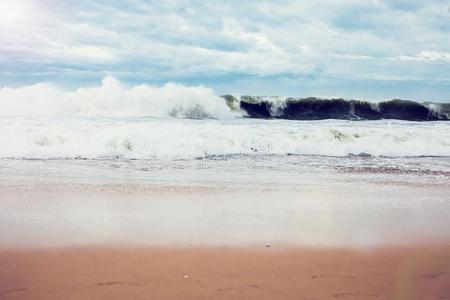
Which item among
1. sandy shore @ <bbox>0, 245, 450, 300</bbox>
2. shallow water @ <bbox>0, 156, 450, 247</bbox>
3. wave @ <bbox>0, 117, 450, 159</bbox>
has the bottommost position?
sandy shore @ <bbox>0, 245, 450, 300</bbox>

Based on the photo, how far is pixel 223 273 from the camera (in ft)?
11.2

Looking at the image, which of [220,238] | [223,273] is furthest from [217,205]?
[223,273]

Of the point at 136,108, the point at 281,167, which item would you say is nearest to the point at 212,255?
the point at 281,167

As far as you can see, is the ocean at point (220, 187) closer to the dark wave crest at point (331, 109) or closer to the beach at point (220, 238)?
the beach at point (220, 238)

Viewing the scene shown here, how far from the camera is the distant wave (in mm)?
21500

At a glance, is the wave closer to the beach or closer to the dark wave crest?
the beach

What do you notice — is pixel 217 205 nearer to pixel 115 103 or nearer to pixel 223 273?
pixel 223 273

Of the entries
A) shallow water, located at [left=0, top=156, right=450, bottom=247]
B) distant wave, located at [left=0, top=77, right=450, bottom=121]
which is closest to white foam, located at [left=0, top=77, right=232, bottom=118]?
distant wave, located at [left=0, top=77, right=450, bottom=121]

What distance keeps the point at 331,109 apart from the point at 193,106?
9.46 meters

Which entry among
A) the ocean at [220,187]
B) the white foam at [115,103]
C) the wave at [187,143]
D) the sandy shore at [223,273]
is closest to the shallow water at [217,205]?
the ocean at [220,187]

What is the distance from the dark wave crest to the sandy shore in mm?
23365

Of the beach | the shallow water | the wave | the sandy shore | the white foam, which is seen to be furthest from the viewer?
the white foam

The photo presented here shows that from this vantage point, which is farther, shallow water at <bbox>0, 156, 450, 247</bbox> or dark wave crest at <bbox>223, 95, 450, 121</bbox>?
dark wave crest at <bbox>223, 95, 450, 121</bbox>

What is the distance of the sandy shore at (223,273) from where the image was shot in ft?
10.1
